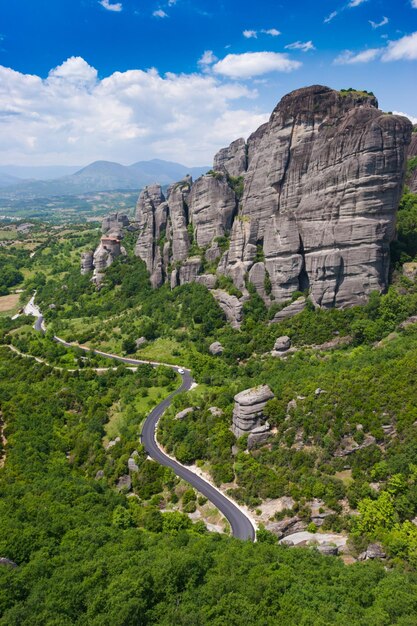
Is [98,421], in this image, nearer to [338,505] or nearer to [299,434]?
[299,434]

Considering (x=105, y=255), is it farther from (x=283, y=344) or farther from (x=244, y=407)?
(x=244, y=407)

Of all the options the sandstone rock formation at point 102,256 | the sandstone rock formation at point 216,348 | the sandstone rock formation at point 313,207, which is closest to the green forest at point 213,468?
the sandstone rock formation at point 216,348

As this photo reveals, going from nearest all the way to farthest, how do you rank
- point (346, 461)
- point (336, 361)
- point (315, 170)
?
point (346, 461), point (336, 361), point (315, 170)

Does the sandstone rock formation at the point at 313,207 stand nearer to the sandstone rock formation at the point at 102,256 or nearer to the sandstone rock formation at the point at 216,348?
the sandstone rock formation at the point at 216,348

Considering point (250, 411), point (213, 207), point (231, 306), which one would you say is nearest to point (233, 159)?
point (213, 207)

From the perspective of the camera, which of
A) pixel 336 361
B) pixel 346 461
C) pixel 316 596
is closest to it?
pixel 316 596

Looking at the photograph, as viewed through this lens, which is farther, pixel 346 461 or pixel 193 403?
pixel 193 403

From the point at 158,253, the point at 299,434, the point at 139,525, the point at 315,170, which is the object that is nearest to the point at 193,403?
the point at 299,434
